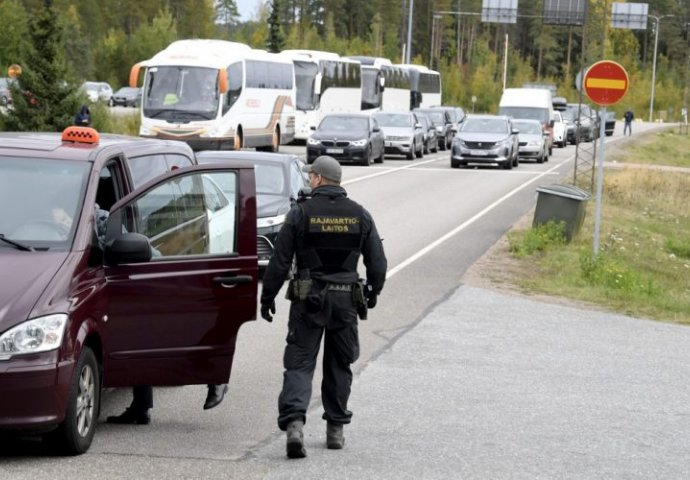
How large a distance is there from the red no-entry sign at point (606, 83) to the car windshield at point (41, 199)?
11368mm

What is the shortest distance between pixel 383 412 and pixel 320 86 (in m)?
46.6

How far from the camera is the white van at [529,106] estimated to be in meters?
54.2

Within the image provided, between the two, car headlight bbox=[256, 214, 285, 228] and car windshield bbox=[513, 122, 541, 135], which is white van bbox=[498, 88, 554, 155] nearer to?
car windshield bbox=[513, 122, 541, 135]

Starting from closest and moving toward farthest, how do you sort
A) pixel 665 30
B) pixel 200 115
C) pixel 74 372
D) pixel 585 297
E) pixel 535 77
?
1. pixel 74 372
2. pixel 585 297
3. pixel 200 115
4. pixel 535 77
5. pixel 665 30

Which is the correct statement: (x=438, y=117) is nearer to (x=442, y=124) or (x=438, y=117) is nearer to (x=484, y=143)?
(x=442, y=124)

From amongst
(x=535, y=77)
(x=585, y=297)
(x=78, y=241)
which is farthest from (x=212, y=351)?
(x=535, y=77)

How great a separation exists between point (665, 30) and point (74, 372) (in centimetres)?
18554

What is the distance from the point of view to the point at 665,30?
185250 mm

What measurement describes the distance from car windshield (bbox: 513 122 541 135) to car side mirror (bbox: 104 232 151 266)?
135 ft

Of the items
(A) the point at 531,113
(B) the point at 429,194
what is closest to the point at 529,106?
(A) the point at 531,113

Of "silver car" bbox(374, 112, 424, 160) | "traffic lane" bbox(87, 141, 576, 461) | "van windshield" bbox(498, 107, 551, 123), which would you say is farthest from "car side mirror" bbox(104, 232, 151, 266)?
"van windshield" bbox(498, 107, 551, 123)

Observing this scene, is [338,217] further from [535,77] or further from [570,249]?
[535,77]

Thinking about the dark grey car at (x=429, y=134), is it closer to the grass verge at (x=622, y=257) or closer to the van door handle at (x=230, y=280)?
the grass verge at (x=622, y=257)

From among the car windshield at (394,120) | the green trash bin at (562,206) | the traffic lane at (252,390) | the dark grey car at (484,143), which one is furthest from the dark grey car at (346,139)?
the traffic lane at (252,390)
